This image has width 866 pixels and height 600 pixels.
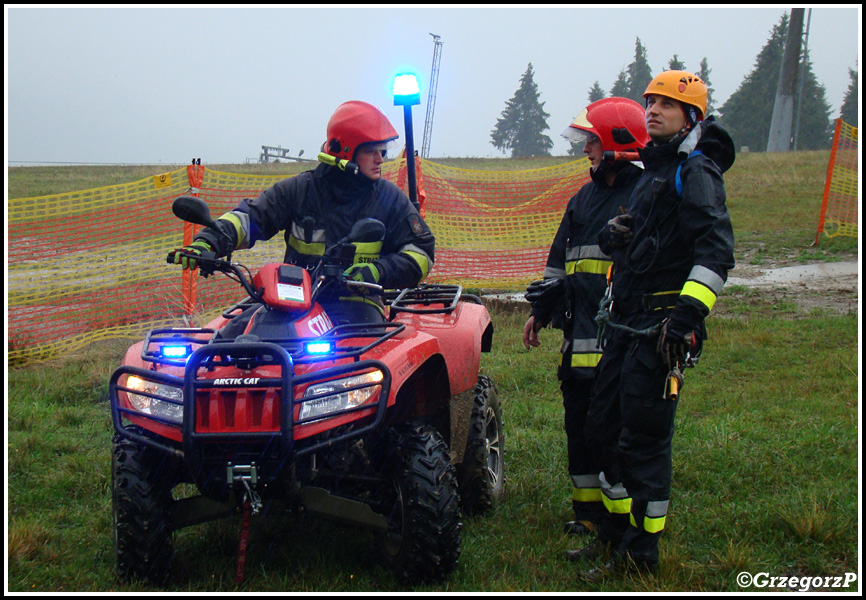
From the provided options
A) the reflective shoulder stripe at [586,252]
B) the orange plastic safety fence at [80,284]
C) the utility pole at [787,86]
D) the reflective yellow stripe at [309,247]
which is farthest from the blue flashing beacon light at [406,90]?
the utility pole at [787,86]

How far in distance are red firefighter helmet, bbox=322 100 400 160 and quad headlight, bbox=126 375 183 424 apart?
1.66m

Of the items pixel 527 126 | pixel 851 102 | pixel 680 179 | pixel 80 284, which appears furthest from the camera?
pixel 851 102

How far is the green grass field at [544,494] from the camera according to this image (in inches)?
136

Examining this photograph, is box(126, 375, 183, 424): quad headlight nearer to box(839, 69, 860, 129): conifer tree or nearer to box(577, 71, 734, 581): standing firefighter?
box(577, 71, 734, 581): standing firefighter

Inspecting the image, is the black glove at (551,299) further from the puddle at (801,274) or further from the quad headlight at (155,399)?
the puddle at (801,274)

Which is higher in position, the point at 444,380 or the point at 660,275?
the point at 660,275

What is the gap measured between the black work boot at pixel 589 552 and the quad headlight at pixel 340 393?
4.53 ft

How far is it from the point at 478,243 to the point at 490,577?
9.19 m

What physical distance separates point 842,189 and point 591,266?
47.2 ft

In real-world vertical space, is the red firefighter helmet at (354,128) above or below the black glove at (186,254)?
above

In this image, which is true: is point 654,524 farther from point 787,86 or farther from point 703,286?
point 787,86

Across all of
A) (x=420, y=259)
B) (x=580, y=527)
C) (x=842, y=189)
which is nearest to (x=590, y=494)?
(x=580, y=527)

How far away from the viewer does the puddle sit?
1134 cm

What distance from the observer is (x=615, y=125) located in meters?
4.04
